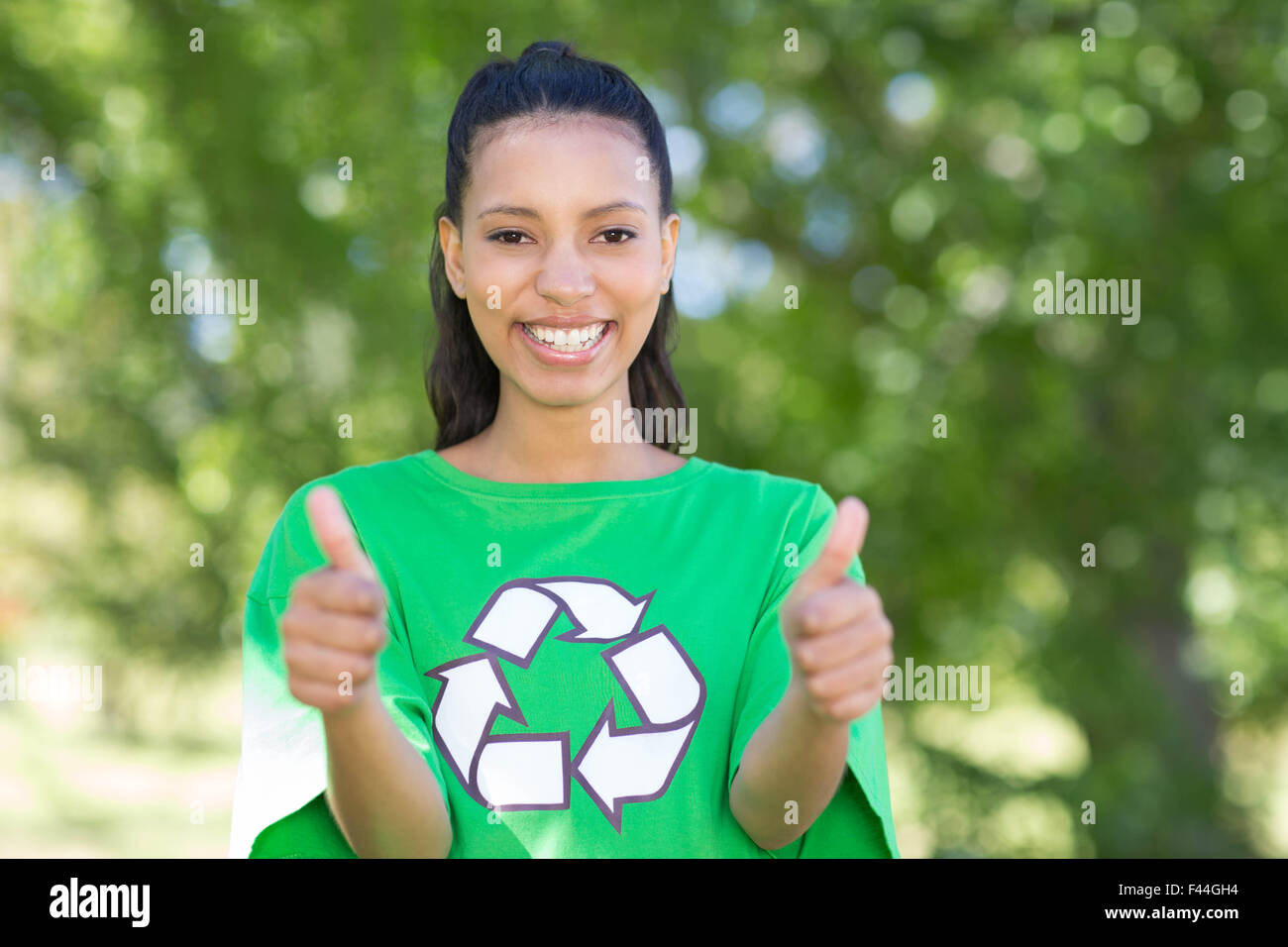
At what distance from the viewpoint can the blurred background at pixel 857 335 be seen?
354 cm


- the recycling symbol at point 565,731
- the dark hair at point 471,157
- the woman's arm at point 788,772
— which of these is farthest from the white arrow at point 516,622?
the dark hair at point 471,157

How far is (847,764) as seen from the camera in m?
1.21

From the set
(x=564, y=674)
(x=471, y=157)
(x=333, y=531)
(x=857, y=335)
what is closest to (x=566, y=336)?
(x=471, y=157)

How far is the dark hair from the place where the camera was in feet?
4.53

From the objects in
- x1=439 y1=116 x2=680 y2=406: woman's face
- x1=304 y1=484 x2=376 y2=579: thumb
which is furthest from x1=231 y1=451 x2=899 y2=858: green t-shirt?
x1=304 y1=484 x2=376 y2=579: thumb

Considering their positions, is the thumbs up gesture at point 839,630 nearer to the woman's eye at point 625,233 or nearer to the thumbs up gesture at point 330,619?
the thumbs up gesture at point 330,619

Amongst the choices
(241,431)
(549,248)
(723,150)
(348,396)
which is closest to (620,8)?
(723,150)

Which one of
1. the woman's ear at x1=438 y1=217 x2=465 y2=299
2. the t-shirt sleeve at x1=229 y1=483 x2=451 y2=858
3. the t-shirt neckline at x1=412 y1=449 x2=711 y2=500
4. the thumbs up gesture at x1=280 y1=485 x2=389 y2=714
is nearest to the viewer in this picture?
the thumbs up gesture at x1=280 y1=485 x2=389 y2=714

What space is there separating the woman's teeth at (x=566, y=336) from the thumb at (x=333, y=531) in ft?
1.47

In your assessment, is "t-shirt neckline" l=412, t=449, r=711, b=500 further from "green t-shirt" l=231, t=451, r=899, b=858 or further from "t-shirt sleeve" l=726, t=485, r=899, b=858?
"t-shirt sleeve" l=726, t=485, r=899, b=858

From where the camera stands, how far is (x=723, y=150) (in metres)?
4.09

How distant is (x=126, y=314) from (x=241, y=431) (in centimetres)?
53

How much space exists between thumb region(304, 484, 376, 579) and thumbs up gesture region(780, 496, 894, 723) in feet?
1.08
